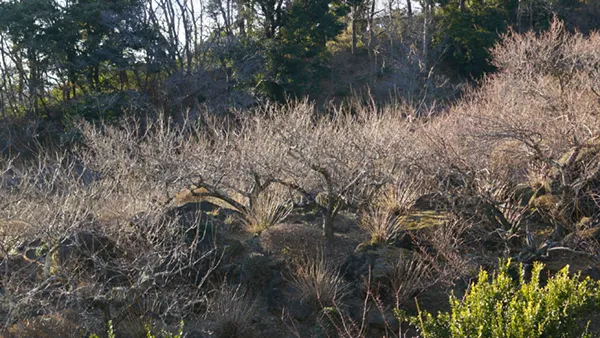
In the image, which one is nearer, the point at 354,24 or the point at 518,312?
the point at 518,312

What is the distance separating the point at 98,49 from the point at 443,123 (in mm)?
16954

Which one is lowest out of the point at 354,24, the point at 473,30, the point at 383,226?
the point at 383,226

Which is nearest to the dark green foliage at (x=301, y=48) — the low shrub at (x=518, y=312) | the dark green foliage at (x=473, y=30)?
the dark green foliage at (x=473, y=30)

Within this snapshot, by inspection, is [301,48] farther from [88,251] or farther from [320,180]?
→ [88,251]

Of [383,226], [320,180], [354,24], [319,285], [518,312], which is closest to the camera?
[518,312]

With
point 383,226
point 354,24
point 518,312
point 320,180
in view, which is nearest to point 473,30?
point 354,24

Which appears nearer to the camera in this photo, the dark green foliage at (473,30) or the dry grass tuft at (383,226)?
the dry grass tuft at (383,226)

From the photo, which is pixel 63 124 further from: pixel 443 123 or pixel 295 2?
pixel 443 123

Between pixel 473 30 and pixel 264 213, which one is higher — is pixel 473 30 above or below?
above

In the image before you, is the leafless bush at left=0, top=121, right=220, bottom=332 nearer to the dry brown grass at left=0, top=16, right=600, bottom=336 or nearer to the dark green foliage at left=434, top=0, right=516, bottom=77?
the dry brown grass at left=0, top=16, right=600, bottom=336

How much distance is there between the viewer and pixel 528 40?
19.7m

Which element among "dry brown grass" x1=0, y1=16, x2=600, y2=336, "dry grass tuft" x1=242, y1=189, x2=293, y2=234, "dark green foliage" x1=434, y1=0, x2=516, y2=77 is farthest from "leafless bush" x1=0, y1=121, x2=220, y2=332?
"dark green foliage" x1=434, y1=0, x2=516, y2=77

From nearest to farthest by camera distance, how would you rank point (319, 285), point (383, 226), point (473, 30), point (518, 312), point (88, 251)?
point (518, 312) → point (88, 251) → point (319, 285) → point (383, 226) → point (473, 30)

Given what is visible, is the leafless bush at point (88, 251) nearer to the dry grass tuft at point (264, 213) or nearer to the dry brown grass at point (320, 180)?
the dry brown grass at point (320, 180)
